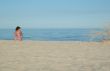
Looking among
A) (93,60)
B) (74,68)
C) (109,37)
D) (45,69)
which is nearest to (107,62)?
(93,60)

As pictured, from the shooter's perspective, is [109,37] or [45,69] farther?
[109,37]

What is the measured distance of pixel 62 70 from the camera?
241 inches

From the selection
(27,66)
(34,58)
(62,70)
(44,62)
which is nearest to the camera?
(62,70)

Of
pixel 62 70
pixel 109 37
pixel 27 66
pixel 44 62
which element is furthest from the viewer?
pixel 109 37

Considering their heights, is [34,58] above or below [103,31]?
below

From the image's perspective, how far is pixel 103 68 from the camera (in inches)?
248

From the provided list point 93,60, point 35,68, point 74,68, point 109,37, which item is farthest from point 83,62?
point 109,37

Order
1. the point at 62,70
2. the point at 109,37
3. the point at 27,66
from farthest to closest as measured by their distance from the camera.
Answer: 1. the point at 109,37
2. the point at 27,66
3. the point at 62,70

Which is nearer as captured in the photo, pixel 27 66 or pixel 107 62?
pixel 27 66

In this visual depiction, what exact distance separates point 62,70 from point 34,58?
1838 millimetres

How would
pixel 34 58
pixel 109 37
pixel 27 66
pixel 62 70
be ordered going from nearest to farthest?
pixel 62 70 < pixel 27 66 < pixel 34 58 < pixel 109 37

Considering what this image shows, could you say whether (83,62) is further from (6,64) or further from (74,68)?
(6,64)

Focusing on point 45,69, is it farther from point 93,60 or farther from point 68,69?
point 93,60

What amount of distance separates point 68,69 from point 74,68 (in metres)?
0.16
